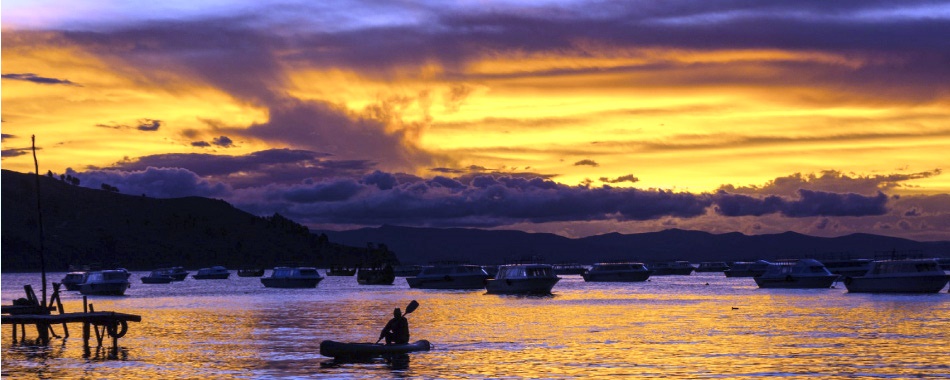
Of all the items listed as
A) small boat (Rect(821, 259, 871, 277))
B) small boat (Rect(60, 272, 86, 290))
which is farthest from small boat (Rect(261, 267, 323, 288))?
small boat (Rect(821, 259, 871, 277))

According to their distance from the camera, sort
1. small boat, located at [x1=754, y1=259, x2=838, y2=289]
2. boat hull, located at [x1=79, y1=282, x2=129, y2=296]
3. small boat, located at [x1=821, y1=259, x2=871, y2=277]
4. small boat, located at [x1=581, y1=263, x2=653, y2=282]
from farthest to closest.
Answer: small boat, located at [x1=581, y1=263, x2=653, y2=282] → small boat, located at [x1=821, y1=259, x2=871, y2=277] → boat hull, located at [x1=79, y1=282, x2=129, y2=296] → small boat, located at [x1=754, y1=259, x2=838, y2=289]

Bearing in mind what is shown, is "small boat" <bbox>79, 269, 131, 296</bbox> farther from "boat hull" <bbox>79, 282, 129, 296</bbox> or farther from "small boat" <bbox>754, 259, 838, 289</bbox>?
"small boat" <bbox>754, 259, 838, 289</bbox>

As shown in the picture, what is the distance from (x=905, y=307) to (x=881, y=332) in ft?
95.7

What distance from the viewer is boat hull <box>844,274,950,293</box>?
364 ft

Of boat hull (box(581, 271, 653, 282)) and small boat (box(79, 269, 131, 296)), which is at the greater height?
small boat (box(79, 269, 131, 296))

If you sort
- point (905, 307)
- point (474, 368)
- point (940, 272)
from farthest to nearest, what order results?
point (940, 272) → point (905, 307) → point (474, 368)

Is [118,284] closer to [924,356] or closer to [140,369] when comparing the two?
[140,369]

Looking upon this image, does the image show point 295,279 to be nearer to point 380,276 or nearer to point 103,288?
point 380,276

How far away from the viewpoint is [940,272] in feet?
370

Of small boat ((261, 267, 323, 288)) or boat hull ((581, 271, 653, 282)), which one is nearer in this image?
small boat ((261, 267, 323, 288))

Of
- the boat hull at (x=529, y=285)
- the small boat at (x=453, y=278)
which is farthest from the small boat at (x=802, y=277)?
the small boat at (x=453, y=278)

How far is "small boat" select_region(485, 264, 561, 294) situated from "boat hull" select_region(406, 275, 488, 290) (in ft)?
73.3

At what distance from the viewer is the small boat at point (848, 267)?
17150cm

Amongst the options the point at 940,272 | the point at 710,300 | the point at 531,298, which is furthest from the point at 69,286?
the point at 940,272
